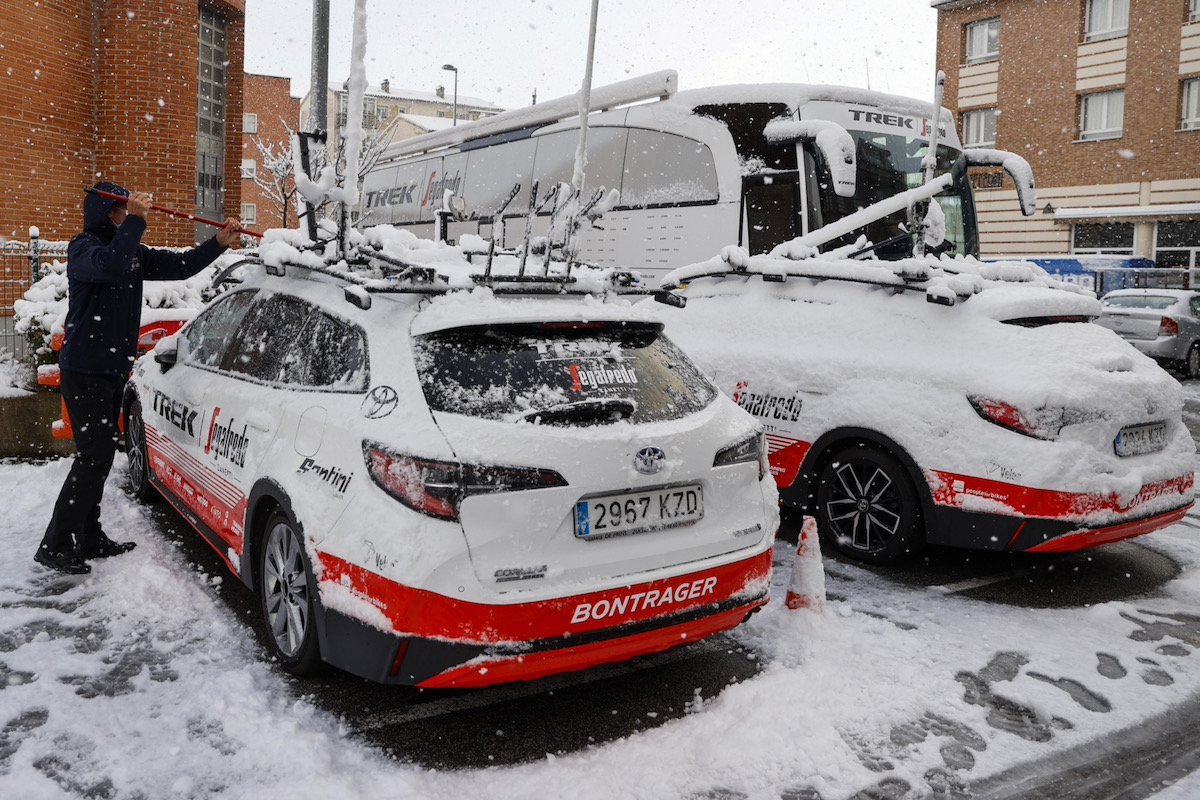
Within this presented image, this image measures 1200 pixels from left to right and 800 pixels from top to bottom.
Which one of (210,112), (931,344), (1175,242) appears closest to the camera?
(931,344)

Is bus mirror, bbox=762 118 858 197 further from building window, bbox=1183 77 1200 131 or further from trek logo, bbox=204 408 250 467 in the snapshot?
building window, bbox=1183 77 1200 131

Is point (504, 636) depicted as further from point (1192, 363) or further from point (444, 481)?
point (1192, 363)

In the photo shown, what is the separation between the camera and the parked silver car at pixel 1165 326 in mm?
16391

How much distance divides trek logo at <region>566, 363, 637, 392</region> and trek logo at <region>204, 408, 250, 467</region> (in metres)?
1.54

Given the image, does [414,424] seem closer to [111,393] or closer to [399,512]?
[399,512]

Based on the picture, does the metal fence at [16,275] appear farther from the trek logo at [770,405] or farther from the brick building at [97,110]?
the trek logo at [770,405]

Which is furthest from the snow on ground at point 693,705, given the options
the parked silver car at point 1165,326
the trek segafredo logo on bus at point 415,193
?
the parked silver car at point 1165,326

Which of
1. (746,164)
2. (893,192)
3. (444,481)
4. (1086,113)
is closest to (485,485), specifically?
(444,481)

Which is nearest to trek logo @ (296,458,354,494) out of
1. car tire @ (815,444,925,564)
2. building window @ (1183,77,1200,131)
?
car tire @ (815,444,925,564)

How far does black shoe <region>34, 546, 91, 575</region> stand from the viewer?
15.2ft

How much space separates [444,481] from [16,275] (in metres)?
9.01

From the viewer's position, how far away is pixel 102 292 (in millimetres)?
4793

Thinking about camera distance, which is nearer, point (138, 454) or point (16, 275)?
point (138, 454)

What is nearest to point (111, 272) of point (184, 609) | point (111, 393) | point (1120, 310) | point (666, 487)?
point (111, 393)
